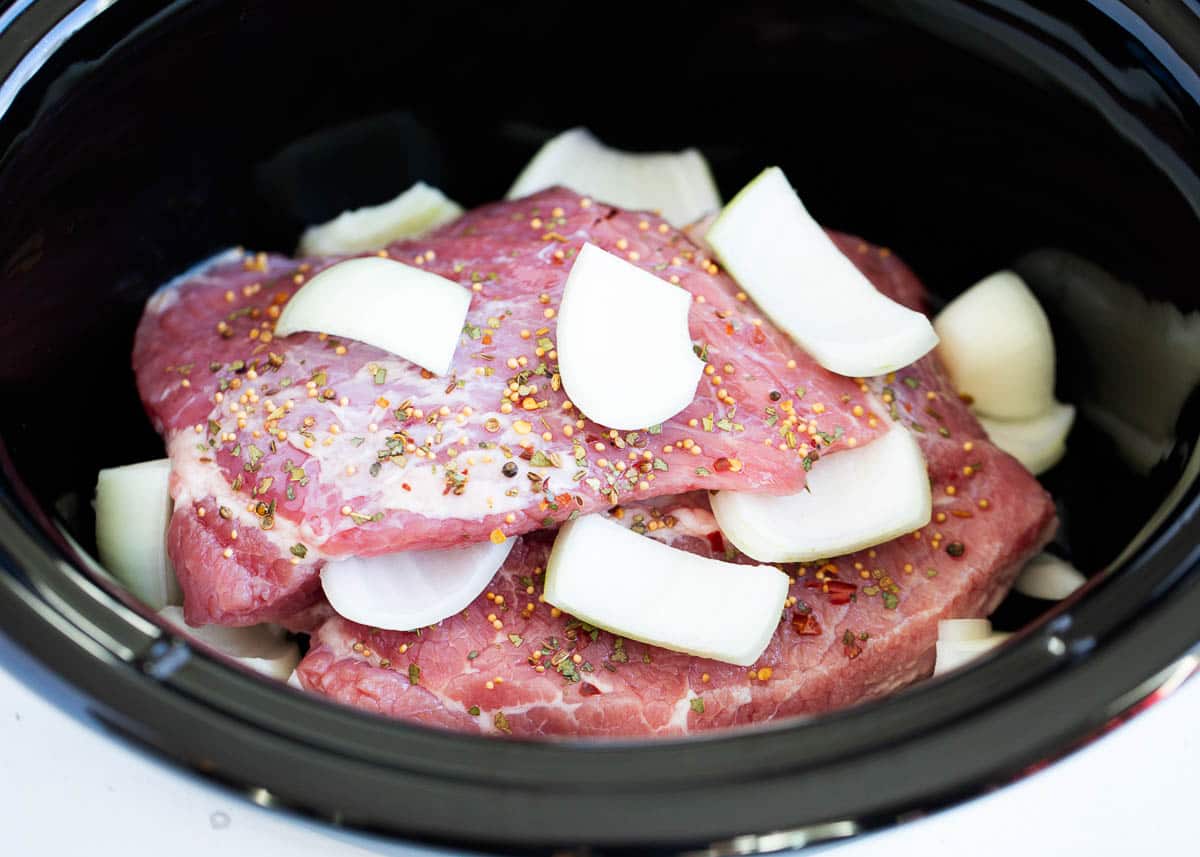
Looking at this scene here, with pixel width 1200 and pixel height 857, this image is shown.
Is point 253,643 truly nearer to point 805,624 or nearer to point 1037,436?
point 805,624

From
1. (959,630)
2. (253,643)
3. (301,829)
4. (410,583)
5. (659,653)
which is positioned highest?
(959,630)

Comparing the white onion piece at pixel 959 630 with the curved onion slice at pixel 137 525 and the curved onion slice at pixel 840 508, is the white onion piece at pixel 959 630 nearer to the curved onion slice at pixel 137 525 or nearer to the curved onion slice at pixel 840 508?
the curved onion slice at pixel 840 508

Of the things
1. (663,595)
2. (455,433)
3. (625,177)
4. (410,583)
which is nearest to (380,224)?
(625,177)

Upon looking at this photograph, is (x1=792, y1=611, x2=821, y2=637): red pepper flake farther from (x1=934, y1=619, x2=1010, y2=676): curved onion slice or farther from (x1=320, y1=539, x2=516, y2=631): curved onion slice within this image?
(x1=320, y1=539, x2=516, y2=631): curved onion slice

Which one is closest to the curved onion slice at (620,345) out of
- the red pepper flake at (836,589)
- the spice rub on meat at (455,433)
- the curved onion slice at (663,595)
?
the spice rub on meat at (455,433)

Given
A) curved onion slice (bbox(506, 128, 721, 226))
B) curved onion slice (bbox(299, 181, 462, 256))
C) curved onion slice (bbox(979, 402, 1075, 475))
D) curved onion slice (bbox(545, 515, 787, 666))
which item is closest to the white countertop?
curved onion slice (bbox(545, 515, 787, 666))

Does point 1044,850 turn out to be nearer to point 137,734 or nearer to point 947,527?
point 947,527
